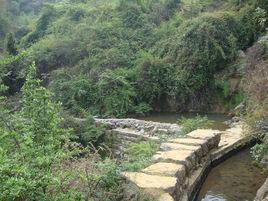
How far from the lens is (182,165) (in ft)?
20.8

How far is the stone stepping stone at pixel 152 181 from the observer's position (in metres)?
5.34

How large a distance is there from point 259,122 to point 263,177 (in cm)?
97

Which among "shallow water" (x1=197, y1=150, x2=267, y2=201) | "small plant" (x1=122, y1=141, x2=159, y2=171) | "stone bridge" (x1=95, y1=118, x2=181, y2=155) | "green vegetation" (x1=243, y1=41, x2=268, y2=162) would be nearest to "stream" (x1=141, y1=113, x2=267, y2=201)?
"shallow water" (x1=197, y1=150, x2=267, y2=201)

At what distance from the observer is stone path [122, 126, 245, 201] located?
213 inches

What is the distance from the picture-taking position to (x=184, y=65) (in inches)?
625

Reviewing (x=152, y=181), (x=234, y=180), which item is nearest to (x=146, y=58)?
(x=234, y=180)

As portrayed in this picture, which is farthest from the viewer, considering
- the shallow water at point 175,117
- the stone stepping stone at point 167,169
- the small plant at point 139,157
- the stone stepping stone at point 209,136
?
the shallow water at point 175,117

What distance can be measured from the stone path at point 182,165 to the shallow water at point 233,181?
7.2 inches

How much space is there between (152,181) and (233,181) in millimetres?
2247

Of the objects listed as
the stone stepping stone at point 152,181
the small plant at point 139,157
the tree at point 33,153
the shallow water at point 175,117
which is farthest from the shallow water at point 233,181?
the shallow water at point 175,117

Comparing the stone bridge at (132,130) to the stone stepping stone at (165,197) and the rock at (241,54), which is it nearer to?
the stone stepping stone at (165,197)

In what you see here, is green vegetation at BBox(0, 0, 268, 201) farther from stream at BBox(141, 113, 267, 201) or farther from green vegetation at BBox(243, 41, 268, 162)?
stream at BBox(141, 113, 267, 201)

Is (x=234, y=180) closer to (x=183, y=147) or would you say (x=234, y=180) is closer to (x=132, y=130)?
(x=183, y=147)

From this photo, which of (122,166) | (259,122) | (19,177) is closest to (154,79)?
(259,122)
